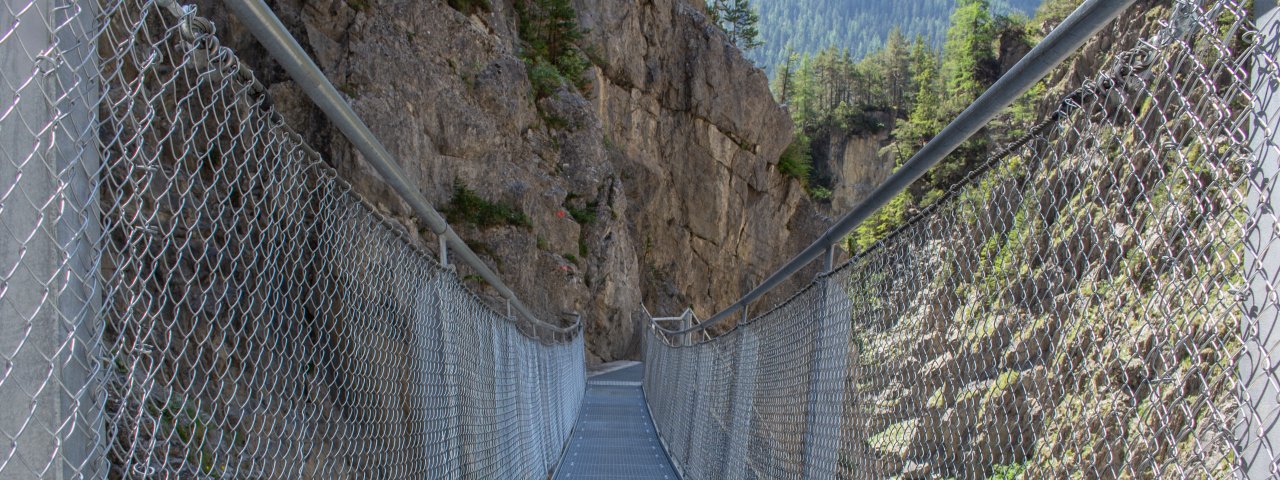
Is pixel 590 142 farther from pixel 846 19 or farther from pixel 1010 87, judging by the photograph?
pixel 846 19

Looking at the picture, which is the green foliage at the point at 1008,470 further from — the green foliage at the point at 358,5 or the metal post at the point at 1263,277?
the green foliage at the point at 358,5

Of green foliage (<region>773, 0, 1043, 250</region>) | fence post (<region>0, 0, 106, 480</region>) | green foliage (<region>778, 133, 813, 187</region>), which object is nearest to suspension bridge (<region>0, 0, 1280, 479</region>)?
fence post (<region>0, 0, 106, 480</region>)

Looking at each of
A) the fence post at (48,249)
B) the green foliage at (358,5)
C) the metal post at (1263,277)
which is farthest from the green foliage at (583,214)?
the metal post at (1263,277)

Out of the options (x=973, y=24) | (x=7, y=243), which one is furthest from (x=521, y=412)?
(x=973, y=24)

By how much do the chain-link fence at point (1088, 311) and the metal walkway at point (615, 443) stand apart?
0.39 metres

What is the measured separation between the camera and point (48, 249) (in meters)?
1.12

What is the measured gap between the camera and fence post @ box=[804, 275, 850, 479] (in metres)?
2.70

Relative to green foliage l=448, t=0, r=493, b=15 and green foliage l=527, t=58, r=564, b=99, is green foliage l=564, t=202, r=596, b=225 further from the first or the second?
green foliage l=448, t=0, r=493, b=15

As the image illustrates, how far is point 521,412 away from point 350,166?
7270 mm

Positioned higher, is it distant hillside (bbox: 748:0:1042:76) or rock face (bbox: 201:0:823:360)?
distant hillside (bbox: 748:0:1042:76)

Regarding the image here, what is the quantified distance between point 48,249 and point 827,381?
2.26 m

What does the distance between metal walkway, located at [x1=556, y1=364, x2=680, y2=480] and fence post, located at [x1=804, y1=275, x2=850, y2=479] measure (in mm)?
3312

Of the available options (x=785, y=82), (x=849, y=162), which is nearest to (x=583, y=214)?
(x=849, y=162)

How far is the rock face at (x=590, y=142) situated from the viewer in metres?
12.3
